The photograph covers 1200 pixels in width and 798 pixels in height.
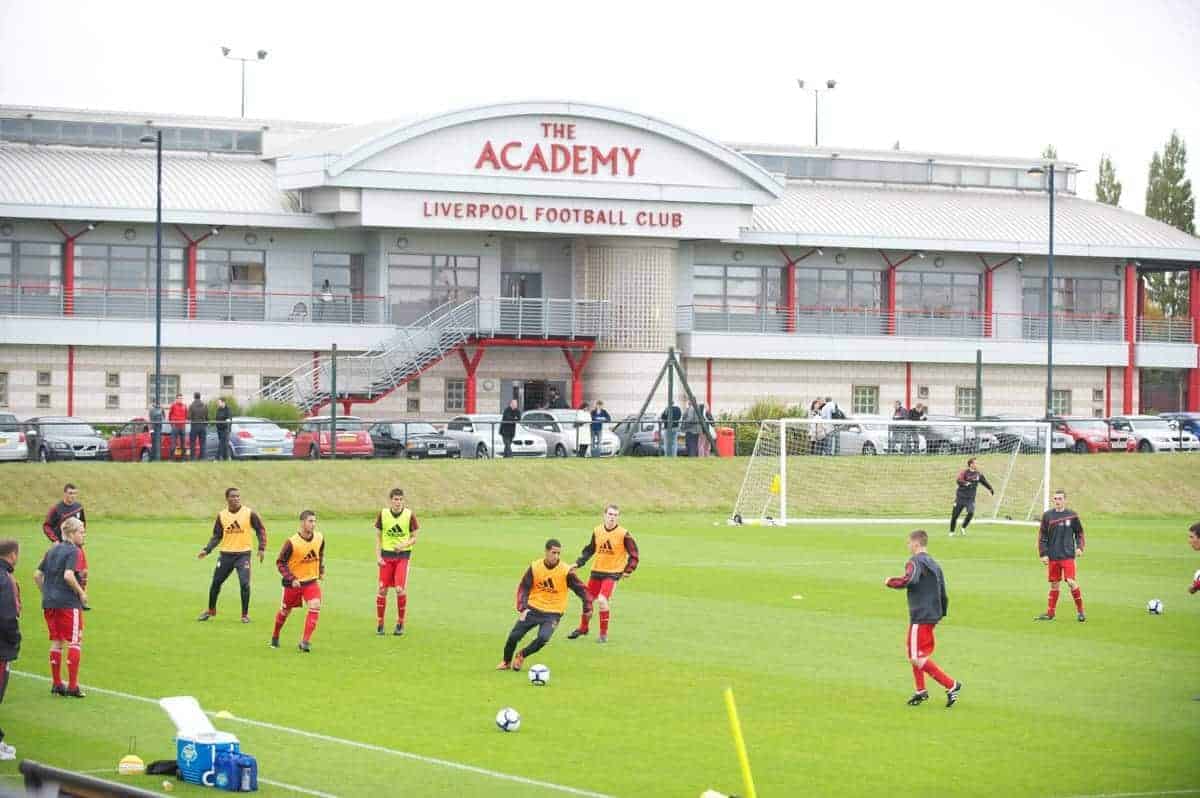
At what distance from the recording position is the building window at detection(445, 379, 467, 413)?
2689 inches

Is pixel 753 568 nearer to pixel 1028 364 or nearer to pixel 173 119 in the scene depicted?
pixel 1028 364

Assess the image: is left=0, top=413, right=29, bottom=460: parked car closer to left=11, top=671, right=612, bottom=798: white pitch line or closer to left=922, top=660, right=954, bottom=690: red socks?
left=11, top=671, right=612, bottom=798: white pitch line

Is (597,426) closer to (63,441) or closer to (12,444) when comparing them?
(63,441)

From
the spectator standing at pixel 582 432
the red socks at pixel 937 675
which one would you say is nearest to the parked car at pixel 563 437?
the spectator standing at pixel 582 432

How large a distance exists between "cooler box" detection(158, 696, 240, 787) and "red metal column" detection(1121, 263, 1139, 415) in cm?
6586

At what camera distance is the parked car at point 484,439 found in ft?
182

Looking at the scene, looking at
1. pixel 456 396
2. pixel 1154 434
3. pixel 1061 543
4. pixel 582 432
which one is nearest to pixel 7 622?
pixel 1061 543

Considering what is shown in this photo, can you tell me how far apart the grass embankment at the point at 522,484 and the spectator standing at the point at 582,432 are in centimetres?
399

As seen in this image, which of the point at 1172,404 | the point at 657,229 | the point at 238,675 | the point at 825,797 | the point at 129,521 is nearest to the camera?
the point at 825,797

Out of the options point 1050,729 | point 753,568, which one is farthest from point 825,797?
point 753,568

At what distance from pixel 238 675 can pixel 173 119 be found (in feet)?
189

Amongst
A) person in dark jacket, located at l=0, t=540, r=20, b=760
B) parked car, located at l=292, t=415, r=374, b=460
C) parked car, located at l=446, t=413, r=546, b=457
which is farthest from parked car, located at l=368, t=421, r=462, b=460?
person in dark jacket, located at l=0, t=540, r=20, b=760

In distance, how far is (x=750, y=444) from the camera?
188 ft

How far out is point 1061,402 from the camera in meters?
76.5
